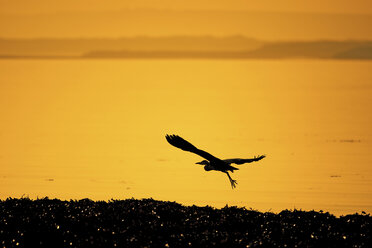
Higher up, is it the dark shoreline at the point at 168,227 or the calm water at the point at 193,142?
the calm water at the point at 193,142

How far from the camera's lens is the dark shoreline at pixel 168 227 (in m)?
16.2

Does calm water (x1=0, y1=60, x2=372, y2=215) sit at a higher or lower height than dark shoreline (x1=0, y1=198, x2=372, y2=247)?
higher

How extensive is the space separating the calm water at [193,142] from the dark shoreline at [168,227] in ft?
21.1

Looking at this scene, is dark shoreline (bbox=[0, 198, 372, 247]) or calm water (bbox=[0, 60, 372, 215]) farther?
calm water (bbox=[0, 60, 372, 215])

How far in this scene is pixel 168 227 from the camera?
16969 mm

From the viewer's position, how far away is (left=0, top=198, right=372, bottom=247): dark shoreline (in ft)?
53.3

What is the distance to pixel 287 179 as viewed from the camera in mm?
30062

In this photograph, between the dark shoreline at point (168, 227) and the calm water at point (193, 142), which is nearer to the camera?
the dark shoreline at point (168, 227)

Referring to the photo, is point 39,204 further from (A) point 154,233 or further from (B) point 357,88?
(B) point 357,88

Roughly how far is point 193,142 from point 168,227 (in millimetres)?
22869

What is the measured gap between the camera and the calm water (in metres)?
27.5

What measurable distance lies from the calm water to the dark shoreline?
6417 mm

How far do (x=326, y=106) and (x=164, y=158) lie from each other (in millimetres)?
29528

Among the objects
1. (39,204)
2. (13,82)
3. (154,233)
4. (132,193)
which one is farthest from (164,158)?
(13,82)
